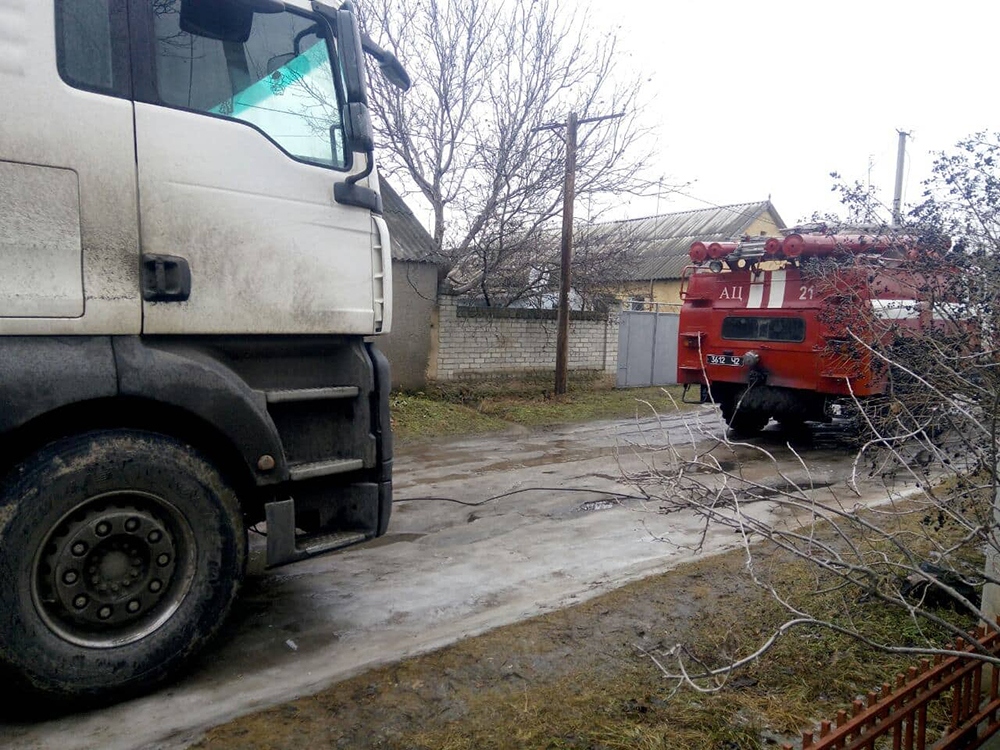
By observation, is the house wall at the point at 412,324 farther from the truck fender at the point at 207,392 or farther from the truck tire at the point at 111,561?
the truck tire at the point at 111,561

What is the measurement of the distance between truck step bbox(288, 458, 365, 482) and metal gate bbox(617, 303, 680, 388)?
45.2 ft

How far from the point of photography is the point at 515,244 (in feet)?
47.8

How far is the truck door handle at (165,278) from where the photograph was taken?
326cm

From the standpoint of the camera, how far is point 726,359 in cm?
1021

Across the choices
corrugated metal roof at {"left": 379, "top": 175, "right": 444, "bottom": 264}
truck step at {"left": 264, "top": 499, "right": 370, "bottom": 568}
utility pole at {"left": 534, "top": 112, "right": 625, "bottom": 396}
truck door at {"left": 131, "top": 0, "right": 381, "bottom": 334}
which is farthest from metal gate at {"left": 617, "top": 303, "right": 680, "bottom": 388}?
truck step at {"left": 264, "top": 499, "right": 370, "bottom": 568}

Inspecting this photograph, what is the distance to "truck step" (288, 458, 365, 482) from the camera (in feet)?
12.2

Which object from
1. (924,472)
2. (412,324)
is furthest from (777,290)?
(412,324)

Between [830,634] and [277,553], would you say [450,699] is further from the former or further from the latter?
[830,634]

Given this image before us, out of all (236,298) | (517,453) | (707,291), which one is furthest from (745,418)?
(236,298)

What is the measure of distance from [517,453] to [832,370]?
12.7 ft

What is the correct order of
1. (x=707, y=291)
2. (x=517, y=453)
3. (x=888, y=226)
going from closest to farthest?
(x=888, y=226)
(x=517, y=453)
(x=707, y=291)

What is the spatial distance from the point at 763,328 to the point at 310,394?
7377mm

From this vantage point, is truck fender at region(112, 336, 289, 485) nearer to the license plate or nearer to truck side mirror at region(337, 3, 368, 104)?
truck side mirror at region(337, 3, 368, 104)

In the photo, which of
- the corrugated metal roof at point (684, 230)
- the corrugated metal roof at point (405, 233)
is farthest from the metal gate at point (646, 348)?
the corrugated metal roof at point (684, 230)
